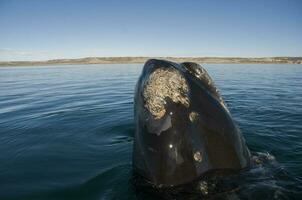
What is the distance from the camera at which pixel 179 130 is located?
3.99 metres

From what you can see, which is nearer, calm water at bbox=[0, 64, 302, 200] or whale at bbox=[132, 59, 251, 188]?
whale at bbox=[132, 59, 251, 188]

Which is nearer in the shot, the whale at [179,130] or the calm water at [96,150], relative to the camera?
the whale at [179,130]

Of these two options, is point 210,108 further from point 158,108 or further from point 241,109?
point 241,109

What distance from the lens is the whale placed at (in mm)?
3990

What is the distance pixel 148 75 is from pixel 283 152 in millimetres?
4348

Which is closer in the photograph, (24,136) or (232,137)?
(232,137)

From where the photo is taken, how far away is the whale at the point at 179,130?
3990mm

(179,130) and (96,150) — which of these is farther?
(96,150)

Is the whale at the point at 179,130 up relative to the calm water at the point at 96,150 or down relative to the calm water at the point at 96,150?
up

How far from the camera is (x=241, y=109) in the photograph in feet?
39.8

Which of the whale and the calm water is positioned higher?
the whale

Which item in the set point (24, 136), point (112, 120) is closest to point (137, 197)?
point (24, 136)

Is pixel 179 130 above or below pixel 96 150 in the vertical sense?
above

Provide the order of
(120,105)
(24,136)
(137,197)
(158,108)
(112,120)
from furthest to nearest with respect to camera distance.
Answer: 1. (120,105)
2. (112,120)
3. (24,136)
4. (137,197)
5. (158,108)
